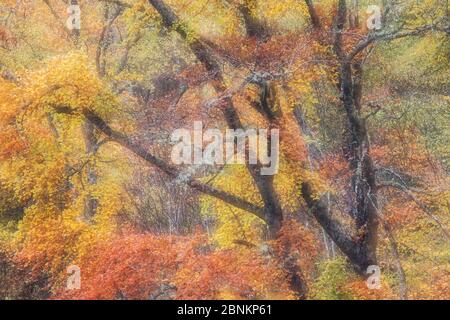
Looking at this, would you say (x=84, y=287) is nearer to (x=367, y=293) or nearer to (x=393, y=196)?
(x=367, y=293)

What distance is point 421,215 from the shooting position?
17.7m

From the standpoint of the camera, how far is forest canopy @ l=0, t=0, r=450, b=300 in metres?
12.9

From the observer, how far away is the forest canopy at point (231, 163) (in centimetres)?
1294

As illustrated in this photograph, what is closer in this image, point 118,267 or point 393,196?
point 118,267

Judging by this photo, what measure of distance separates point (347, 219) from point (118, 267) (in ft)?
26.0

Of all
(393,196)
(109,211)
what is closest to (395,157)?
(393,196)

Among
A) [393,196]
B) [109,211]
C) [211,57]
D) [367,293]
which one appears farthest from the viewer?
[393,196]

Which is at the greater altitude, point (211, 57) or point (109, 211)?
point (211, 57)

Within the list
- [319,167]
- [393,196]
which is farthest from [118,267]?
[393,196]

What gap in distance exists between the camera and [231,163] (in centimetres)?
1656

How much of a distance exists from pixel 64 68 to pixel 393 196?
461 inches

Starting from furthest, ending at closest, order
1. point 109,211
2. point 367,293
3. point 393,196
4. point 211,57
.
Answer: point 393,196, point 109,211, point 211,57, point 367,293

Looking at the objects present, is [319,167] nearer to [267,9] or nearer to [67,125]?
[267,9]

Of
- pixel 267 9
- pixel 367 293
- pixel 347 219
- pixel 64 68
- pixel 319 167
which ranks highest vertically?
pixel 267 9
